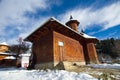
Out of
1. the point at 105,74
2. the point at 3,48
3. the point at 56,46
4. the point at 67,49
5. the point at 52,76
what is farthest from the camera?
the point at 3,48

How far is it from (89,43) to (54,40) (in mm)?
9306

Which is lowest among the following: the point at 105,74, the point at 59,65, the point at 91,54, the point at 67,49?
Answer: the point at 105,74

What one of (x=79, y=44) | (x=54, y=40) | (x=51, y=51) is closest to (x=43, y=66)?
(x=51, y=51)

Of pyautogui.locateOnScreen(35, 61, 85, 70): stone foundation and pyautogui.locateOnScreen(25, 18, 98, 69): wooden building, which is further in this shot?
pyautogui.locateOnScreen(25, 18, 98, 69): wooden building

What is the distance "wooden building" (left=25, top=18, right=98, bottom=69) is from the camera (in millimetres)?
13514

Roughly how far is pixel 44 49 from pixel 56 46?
192 cm

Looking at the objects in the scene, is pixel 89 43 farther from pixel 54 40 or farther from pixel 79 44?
pixel 54 40

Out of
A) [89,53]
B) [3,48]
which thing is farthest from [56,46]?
[3,48]

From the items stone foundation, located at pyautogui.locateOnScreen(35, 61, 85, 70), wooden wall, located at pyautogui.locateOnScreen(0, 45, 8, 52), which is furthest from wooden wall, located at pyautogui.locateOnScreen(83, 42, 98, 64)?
wooden wall, located at pyautogui.locateOnScreen(0, 45, 8, 52)

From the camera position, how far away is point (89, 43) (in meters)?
21.2

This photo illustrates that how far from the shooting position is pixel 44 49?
15070 mm

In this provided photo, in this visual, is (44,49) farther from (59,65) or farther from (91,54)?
(91,54)

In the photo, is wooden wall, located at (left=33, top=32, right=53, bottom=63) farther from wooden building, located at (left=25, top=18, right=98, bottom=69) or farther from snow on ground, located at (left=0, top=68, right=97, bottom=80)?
snow on ground, located at (left=0, top=68, right=97, bottom=80)

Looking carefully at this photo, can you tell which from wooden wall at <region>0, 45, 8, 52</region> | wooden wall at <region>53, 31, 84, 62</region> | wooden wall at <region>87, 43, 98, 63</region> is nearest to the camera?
wooden wall at <region>53, 31, 84, 62</region>
